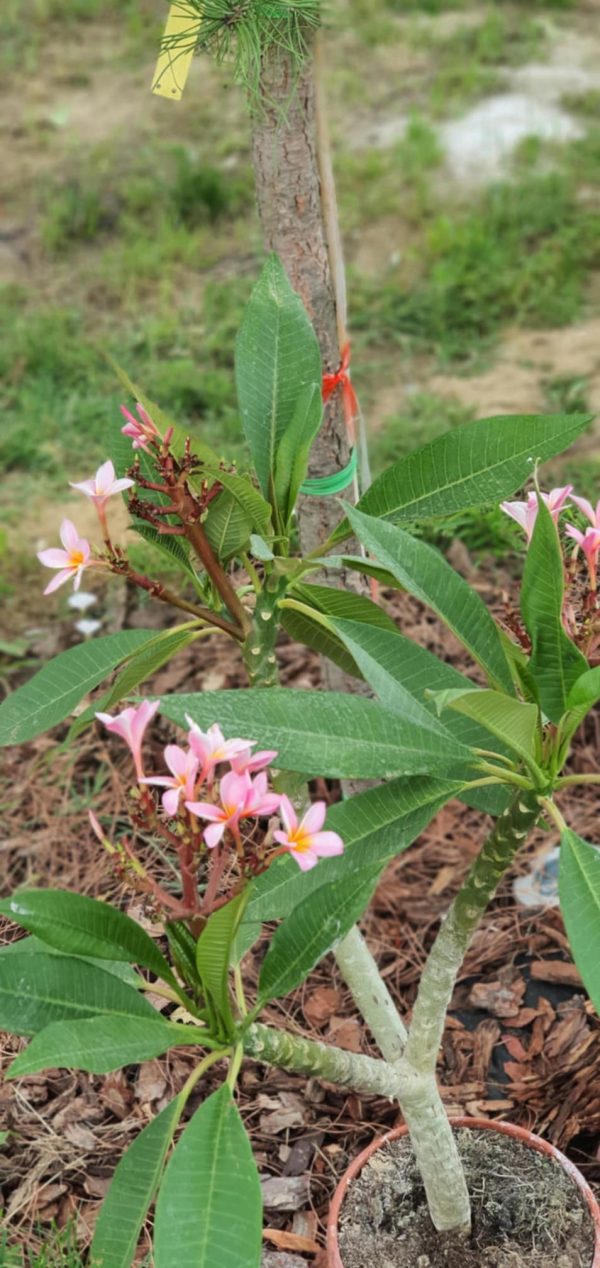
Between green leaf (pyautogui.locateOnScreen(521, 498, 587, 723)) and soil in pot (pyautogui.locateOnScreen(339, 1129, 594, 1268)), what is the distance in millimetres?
724

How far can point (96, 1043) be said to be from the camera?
48.3 inches

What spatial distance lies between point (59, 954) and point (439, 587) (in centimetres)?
53

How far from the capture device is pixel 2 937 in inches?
74.4

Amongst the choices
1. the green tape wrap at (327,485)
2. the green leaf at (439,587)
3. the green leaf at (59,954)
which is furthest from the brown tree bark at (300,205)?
the green leaf at (59,954)

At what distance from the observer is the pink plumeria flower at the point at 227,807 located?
1186 mm

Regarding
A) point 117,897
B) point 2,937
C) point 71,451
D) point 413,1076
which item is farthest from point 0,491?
point 413,1076

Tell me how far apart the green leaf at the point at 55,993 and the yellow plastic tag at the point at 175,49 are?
48.0 inches

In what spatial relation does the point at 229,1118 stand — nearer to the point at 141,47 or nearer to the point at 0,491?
the point at 0,491

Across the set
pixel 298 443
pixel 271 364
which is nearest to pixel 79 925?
pixel 298 443

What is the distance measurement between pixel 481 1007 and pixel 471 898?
825mm

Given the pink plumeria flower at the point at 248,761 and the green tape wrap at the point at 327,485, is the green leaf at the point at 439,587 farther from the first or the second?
the green tape wrap at the point at 327,485

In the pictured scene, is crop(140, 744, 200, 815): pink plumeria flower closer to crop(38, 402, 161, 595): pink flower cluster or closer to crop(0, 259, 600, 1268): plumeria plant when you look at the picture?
crop(0, 259, 600, 1268): plumeria plant

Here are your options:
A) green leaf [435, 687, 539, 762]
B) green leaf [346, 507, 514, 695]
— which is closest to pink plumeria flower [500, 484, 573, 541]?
green leaf [346, 507, 514, 695]

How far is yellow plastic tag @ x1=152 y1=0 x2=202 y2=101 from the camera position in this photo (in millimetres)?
1913
